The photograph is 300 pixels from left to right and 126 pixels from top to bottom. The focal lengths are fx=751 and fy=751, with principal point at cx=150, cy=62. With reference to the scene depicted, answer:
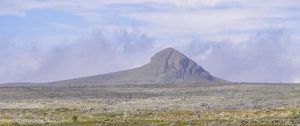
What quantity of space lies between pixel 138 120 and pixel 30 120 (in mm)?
11410

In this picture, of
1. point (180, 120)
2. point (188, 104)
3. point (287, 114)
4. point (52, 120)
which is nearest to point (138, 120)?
point (180, 120)

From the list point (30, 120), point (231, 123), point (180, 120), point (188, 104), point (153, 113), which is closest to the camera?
point (231, 123)

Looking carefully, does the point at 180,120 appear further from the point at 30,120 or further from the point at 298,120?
the point at 30,120

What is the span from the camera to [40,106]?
10469cm

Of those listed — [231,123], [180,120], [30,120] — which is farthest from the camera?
[30,120]

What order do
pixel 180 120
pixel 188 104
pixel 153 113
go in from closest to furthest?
1. pixel 180 120
2. pixel 153 113
3. pixel 188 104

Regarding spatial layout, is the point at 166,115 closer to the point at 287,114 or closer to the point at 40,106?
the point at 287,114

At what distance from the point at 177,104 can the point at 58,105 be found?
57.0 feet

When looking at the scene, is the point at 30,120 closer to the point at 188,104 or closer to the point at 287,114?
the point at 287,114

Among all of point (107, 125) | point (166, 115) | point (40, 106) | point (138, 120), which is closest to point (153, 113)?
point (166, 115)

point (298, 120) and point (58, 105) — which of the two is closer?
point (298, 120)

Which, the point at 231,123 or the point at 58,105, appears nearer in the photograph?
the point at 231,123

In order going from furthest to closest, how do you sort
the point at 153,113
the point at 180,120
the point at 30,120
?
the point at 153,113 → the point at 30,120 → the point at 180,120

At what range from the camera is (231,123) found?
206 feet
